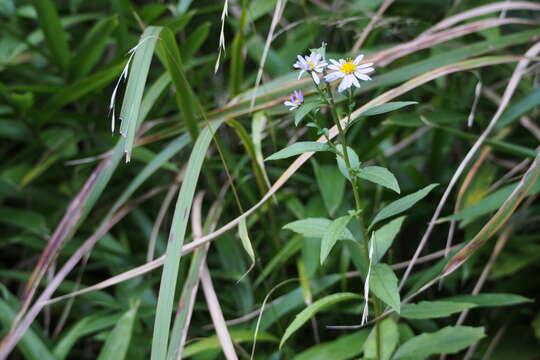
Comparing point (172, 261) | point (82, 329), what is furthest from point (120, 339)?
point (172, 261)

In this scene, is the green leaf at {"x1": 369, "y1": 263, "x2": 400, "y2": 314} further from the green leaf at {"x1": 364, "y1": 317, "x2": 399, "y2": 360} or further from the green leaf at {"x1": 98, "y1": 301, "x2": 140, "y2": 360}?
the green leaf at {"x1": 98, "y1": 301, "x2": 140, "y2": 360}

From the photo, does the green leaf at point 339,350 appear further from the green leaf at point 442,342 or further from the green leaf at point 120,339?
the green leaf at point 120,339

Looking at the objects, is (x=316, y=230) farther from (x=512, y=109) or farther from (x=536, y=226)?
(x=536, y=226)

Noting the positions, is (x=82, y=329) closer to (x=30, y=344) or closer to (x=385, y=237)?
(x=30, y=344)

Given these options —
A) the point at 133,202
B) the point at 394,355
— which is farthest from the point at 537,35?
the point at 133,202

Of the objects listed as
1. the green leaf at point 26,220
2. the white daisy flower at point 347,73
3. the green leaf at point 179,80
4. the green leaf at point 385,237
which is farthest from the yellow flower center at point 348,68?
the green leaf at point 26,220
